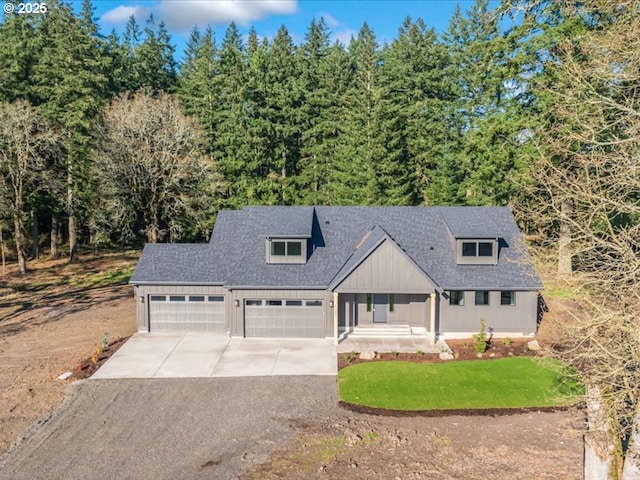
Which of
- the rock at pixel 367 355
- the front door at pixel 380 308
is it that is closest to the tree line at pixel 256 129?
the front door at pixel 380 308

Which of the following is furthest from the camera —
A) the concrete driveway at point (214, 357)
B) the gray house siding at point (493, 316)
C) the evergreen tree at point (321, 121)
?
the evergreen tree at point (321, 121)

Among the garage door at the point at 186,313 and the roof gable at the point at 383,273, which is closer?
the roof gable at the point at 383,273

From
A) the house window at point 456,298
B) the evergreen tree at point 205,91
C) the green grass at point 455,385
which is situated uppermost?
the evergreen tree at point 205,91

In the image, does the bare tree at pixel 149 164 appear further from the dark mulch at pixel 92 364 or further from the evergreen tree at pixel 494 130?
the evergreen tree at pixel 494 130

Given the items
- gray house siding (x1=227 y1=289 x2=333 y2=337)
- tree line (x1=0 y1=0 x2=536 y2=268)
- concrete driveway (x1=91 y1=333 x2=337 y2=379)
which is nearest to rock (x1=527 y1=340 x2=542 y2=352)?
concrete driveway (x1=91 y1=333 x2=337 y2=379)

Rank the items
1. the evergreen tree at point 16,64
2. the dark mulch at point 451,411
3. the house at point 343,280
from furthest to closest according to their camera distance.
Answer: the evergreen tree at point 16,64 < the house at point 343,280 < the dark mulch at point 451,411

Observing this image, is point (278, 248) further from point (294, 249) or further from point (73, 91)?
point (73, 91)

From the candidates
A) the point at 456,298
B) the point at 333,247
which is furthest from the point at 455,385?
the point at 333,247
